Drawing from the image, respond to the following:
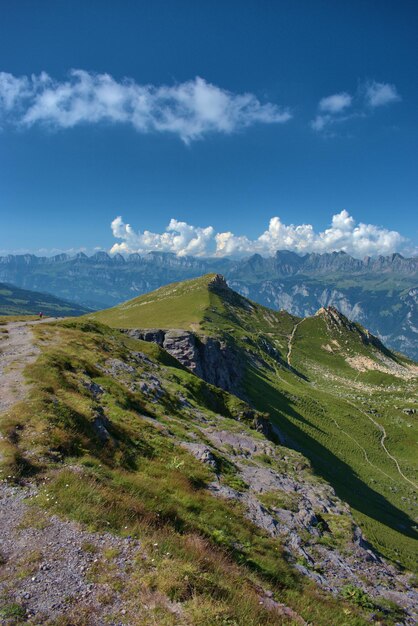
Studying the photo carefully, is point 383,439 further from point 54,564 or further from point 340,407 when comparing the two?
point 54,564

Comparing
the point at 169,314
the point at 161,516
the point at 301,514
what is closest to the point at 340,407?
the point at 169,314

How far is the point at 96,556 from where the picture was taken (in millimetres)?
9898

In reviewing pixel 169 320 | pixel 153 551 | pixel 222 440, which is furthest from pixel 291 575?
pixel 169 320

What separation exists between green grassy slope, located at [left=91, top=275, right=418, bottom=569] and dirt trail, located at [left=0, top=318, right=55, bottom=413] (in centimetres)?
2483

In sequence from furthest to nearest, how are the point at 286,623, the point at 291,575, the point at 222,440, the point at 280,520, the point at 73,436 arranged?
the point at 222,440 → the point at 280,520 → the point at 73,436 → the point at 291,575 → the point at 286,623

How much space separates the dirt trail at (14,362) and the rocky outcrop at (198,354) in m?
30.1

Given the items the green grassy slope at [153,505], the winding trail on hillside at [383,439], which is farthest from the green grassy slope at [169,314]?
the green grassy slope at [153,505]

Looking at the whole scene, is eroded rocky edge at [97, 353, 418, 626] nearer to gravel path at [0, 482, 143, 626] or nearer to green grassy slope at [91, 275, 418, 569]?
green grassy slope at [91, 275, 418, 569]

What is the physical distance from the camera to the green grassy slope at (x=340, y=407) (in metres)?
48.0

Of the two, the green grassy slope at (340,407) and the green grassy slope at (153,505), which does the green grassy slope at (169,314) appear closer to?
the green grassy slope at (340,407)

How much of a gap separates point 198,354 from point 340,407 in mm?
58184

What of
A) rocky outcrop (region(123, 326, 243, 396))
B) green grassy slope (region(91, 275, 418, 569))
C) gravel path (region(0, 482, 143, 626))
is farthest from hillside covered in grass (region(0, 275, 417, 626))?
rocky outcrop (region(123, 326, 243, 396))

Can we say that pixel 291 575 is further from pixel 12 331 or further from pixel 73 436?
pixel 12 331

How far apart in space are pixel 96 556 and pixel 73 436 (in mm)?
7115
